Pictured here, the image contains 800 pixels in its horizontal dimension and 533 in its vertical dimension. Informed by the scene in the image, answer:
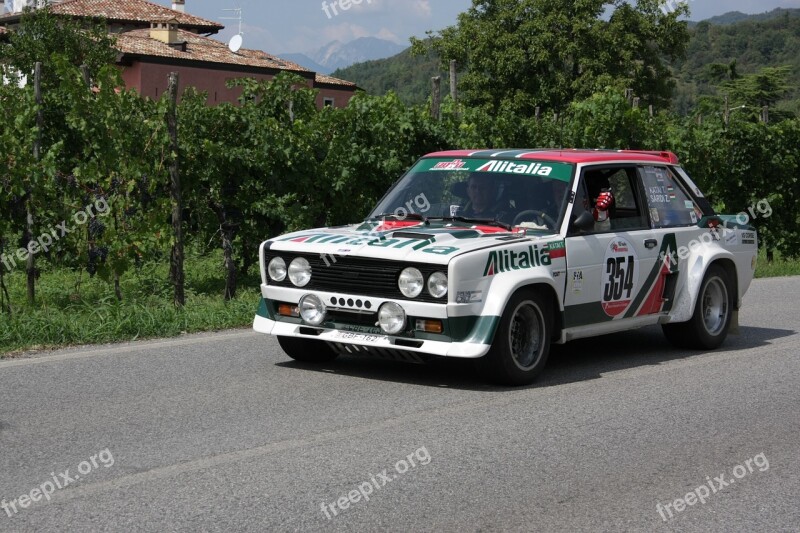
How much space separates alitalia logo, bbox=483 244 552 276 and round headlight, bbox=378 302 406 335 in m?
0.65

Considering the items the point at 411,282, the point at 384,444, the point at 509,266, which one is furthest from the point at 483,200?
the point at 384,444

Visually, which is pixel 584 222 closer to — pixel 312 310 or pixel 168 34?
pixel 312 310

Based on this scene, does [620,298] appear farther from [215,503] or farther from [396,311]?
[215,503]

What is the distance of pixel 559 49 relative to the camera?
5809 centimetres

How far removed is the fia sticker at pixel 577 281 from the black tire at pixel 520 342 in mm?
311

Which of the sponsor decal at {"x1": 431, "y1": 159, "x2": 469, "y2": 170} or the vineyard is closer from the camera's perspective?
the sponsor decal at {"x1": 431, "y1": 159, "x2": 469, "y2": 170}

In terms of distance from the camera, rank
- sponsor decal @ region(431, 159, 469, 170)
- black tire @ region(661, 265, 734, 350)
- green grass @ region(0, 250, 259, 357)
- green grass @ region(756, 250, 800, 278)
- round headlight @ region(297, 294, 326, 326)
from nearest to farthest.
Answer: round headlight @ region(297, 294, 326, 326), sponsor decal @ region(431, 159, 469, 170), green grass @ region(0, 250, 259, 357), black tire @ region(661, 265, 734, 350), green grass @ region(756, 250, 800, 278)

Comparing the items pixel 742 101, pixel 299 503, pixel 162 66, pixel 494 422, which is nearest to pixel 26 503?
pixel 299 503

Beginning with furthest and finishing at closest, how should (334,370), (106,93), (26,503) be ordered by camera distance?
(106,93)
(334,370)
(26,503)

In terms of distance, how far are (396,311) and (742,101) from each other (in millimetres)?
98599

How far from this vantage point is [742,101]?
100438mm

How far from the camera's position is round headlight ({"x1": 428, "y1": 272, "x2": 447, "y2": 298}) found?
304 inches

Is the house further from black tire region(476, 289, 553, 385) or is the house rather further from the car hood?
black tire region(476, 289, 553, 385)

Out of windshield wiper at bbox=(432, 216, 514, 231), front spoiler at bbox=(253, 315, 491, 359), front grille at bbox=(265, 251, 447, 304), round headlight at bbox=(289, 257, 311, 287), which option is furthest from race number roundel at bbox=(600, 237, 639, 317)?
round headlight at bbox=(289, 257, 311, 287)
